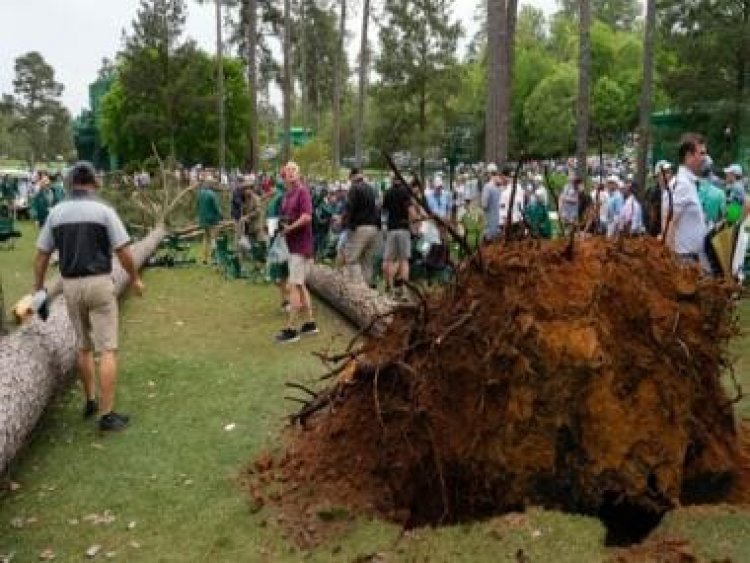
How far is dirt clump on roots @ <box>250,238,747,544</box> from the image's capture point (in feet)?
15.5

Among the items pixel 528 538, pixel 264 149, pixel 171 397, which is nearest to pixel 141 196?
pixel 171 397

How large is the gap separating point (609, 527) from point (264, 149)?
170 ft

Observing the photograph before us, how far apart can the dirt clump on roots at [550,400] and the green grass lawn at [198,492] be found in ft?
0.84

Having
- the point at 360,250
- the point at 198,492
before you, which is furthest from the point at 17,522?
the point at 360,250

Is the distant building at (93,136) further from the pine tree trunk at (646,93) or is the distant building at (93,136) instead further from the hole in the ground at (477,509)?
the hole in the ground at (477,509)

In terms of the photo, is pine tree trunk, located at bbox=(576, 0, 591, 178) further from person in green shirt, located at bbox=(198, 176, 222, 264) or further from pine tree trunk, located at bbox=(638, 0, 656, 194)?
person in green shirt, located at bbox=(198, 176, 222, 264)

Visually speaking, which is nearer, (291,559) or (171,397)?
(291,559)

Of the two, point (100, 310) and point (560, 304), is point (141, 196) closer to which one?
point (100, 310)

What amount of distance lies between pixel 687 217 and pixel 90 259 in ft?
15.3

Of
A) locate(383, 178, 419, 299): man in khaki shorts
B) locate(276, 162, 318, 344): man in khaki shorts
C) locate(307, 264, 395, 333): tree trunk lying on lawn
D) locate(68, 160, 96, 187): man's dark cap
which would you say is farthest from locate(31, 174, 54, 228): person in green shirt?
locate(68, 160, 96, 187): man's dark cap

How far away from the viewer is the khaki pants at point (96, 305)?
681 centimetres

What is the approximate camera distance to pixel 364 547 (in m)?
4.64

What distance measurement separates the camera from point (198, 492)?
566 centimetres

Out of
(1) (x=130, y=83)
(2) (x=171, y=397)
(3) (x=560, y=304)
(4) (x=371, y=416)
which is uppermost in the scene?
(1) (x=130, y=83)
